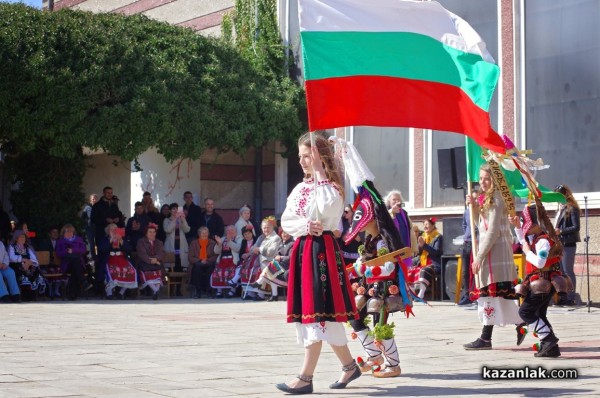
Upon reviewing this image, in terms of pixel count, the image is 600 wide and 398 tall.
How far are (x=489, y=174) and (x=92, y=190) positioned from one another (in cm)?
2086

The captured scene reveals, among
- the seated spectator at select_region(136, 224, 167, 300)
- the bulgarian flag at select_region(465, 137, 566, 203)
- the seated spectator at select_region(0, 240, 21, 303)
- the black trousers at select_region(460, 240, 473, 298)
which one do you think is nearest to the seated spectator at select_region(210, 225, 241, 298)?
the seated spectator at select_region(136, 224, 167, 300)

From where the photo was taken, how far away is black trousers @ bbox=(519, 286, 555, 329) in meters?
9.70

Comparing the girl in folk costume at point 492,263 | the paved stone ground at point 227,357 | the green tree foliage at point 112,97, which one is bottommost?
the paved stone ground at point 227,357

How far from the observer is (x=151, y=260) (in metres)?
20.5

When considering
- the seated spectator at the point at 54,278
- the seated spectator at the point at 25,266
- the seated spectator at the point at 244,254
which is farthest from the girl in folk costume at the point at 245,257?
the seated spectator at the point at 25,266

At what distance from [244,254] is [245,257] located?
10 centimetres

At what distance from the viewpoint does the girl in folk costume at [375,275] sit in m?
8.40

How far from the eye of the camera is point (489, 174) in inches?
400

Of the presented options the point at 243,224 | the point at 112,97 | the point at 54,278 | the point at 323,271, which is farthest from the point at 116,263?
the point at 323,271

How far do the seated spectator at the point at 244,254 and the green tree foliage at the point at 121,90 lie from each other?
2230mm

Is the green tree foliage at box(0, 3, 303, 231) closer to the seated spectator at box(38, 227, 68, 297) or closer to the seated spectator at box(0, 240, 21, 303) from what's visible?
the seated spectator at box(38, 227, 68, 297)

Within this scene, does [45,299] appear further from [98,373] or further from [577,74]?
[98,373]

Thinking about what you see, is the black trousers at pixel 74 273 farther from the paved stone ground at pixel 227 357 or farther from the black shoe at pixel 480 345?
the black shoe at pixel 480 345

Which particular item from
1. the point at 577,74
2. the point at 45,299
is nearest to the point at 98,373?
the point at 45,299
